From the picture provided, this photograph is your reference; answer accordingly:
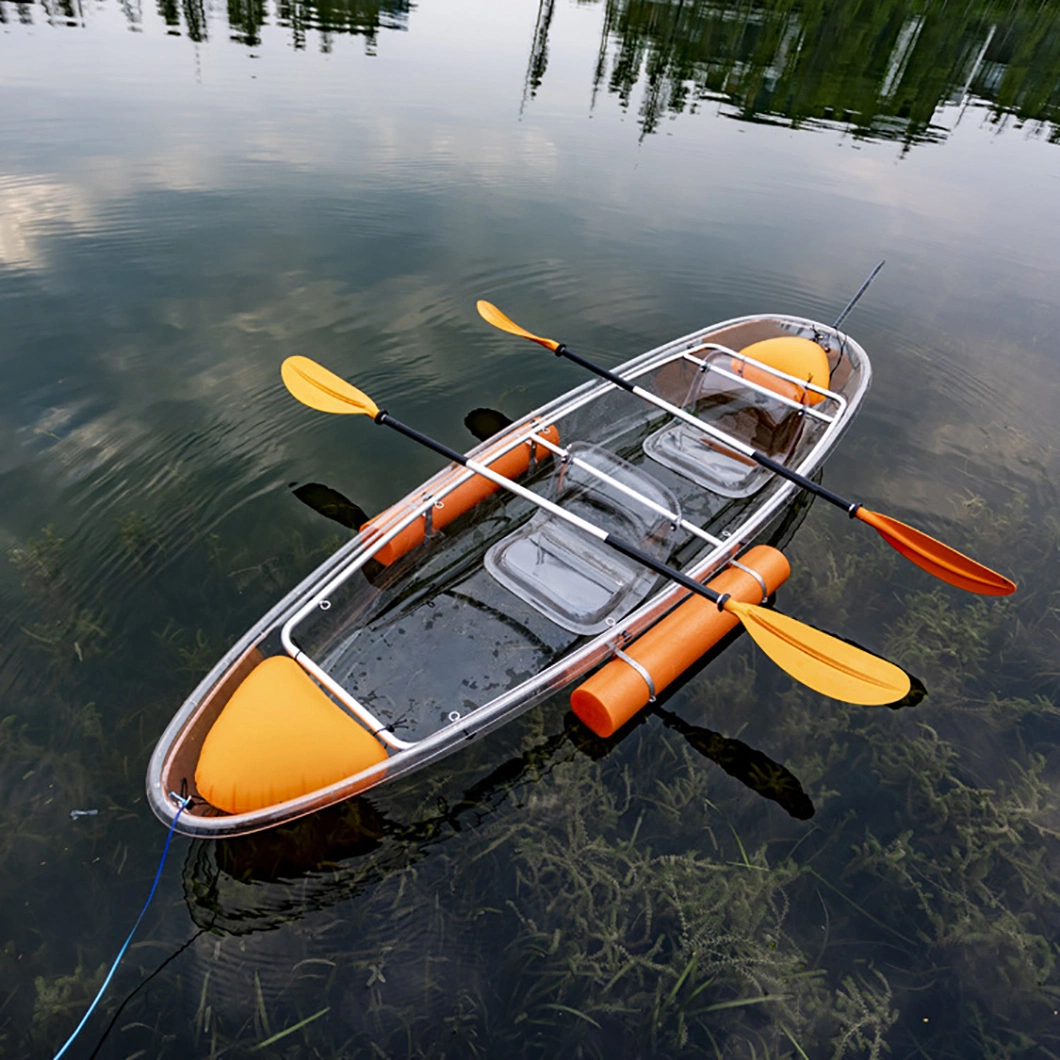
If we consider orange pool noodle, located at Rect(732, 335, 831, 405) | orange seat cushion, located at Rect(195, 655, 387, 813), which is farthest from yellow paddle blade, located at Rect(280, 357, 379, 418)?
orange pool noodle, located at Rect(732, 335, 831, 405)

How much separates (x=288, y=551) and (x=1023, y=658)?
25.0 ft

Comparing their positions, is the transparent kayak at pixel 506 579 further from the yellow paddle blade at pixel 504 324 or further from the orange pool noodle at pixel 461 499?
the yellow paddle blade at pixel 504 324

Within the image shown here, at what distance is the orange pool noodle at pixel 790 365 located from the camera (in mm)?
8641

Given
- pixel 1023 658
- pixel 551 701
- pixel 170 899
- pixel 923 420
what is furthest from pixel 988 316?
pixel 170 899

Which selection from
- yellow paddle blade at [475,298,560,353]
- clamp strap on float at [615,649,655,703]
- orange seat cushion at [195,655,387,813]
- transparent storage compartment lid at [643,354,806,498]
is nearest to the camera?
orange seat cushion at [195,655,387,813]

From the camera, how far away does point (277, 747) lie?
14.1 feet

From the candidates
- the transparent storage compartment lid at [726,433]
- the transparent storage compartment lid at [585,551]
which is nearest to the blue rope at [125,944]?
the transparent storage compartment lid at [585,551]

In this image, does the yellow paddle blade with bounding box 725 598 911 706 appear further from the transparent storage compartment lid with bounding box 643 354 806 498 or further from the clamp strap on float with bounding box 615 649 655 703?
the transparent storage compartment lid with bounding box 643 354 806 498

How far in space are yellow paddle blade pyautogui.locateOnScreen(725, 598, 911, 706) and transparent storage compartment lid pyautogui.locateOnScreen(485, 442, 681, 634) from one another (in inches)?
43.9

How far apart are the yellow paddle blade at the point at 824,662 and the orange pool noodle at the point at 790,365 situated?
4.27 m

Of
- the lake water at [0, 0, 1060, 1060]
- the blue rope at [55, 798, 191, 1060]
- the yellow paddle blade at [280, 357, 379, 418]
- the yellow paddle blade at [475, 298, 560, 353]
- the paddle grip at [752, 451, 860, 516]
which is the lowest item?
the blue rope at [55, 798, 191, 1060]

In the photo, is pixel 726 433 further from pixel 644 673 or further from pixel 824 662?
pixel 644 673

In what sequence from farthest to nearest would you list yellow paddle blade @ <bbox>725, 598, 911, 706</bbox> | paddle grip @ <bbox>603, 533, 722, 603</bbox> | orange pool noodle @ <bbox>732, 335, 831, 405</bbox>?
orange pool noodle @ <bbox>732, 335, 831, 405</bbox> → paddle grip @ <bbox>603, 533, 722, 603</bbox> → yellow paddle blade @ <bbox>725, 598, 911, 706</bbox>

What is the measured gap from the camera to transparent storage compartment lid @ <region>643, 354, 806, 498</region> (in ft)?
25.8
